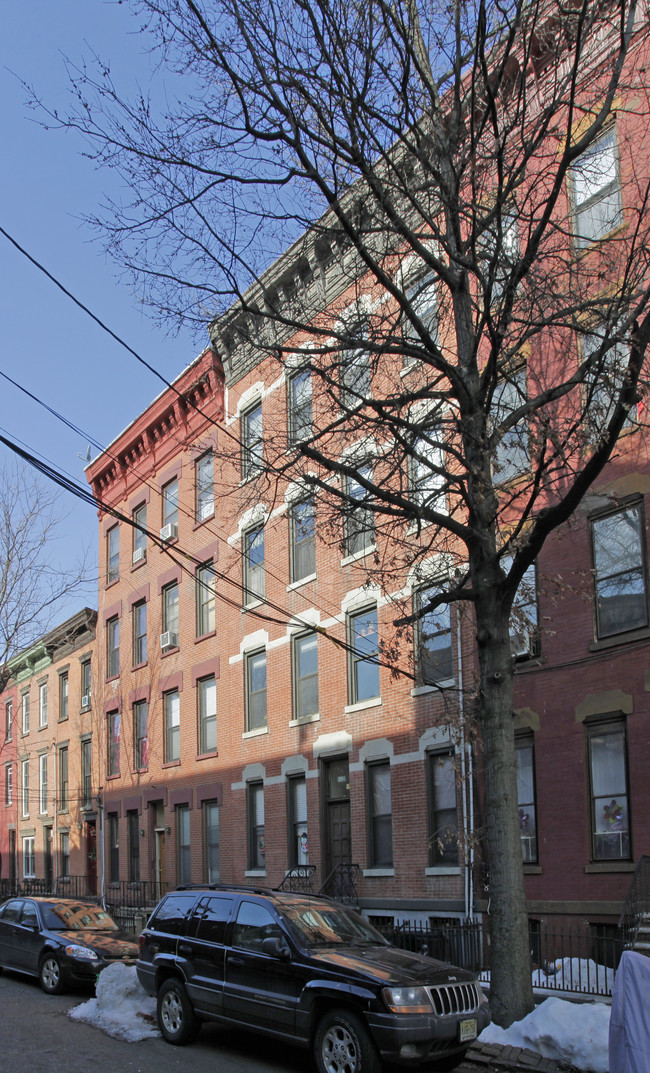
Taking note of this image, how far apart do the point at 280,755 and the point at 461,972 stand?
1394 cm

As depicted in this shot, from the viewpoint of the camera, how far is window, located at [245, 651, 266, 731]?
2575cm

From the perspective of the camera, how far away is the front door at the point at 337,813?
2230 cm

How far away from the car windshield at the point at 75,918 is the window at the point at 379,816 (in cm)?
582

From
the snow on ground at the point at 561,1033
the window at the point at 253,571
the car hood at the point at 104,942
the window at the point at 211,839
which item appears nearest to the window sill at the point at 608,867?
the snow on ground at the point at 561,1033

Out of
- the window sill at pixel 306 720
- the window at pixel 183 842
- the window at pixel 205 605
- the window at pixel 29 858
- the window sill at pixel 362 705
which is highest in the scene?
the window at pixel 205 605

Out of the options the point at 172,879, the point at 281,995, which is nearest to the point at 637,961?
the point at 281,995

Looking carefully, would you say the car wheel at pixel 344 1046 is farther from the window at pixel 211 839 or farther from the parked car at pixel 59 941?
the window at pixel 211 839

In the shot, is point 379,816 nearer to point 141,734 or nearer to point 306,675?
point 306,675

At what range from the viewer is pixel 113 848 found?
3328 centimetres

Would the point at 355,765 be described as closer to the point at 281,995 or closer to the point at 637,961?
the point at 281,995

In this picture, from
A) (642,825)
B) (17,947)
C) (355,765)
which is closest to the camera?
(642,825)

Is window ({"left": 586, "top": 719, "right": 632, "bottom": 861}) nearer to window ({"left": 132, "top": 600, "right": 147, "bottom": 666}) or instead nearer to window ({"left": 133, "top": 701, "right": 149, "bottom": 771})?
window ({"left": 133, "top": 701, "right": 149, "bottom": 771})

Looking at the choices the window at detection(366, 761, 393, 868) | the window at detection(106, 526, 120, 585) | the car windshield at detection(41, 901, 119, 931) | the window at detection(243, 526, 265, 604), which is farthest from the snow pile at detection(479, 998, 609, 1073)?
the window at detection(106, 526, 120, 585)

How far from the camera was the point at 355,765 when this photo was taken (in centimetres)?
2172
